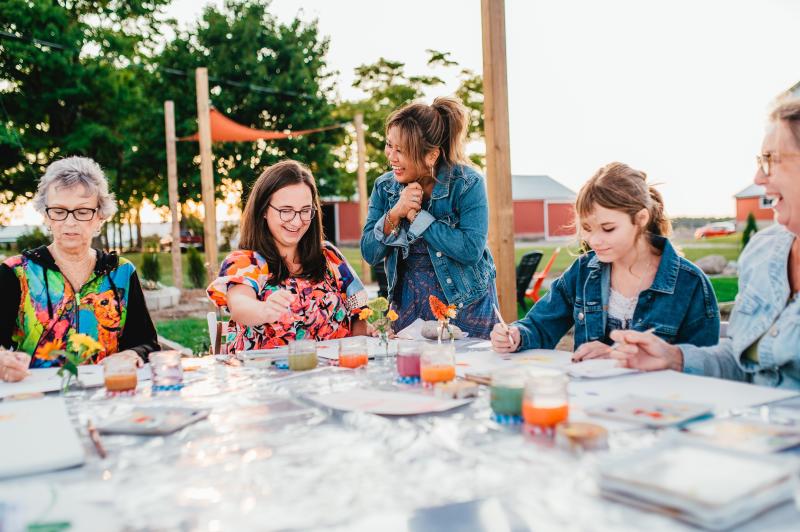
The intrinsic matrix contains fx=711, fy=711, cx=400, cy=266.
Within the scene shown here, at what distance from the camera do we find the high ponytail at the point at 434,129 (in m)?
2.89

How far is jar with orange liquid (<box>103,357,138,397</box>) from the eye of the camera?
1.76m

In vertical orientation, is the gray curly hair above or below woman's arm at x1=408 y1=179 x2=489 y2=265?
above

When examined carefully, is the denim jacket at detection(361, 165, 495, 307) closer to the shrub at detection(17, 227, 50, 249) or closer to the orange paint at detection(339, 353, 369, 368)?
the orange paint at detection(339, 353, 369, 368)

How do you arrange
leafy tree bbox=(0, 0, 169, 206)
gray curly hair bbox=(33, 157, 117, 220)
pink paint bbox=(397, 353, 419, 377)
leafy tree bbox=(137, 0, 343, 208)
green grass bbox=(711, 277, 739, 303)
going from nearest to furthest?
pink paint bbox=(397, 353, 419, 377), gray curly hair bbox=(33, 157, 117, 220), green grass bbox=(711, 277, 739, 303), leafy tree bbox=(0, 0, 169, 206), leafy tree bbox=(137, 0, 343, 208)

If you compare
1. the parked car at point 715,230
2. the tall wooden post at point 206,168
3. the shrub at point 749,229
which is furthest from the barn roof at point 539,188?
the tall wooden post at point 206,168

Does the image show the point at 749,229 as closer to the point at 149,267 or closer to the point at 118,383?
the point at 149,267

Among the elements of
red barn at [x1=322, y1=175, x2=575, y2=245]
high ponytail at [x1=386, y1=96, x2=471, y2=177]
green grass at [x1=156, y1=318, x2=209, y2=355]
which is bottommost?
green grass at [x1=156, y1=318, x2=209, y2=355]

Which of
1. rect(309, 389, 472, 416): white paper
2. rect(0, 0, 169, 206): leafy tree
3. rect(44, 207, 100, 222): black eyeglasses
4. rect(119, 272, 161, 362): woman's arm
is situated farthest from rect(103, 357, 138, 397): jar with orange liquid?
rect(0, 0, 169, 206): leafy tree

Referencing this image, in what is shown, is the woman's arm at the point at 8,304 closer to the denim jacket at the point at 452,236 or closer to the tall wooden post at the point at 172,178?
the denim jacket at the point at 452,236

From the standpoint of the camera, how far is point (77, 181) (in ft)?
8.07

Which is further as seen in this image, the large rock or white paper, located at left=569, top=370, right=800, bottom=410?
the large rock

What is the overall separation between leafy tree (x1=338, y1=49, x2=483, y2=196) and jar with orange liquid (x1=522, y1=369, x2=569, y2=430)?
1540 centimetres

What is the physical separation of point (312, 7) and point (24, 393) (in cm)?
2207

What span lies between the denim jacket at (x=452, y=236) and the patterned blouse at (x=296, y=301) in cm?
26
